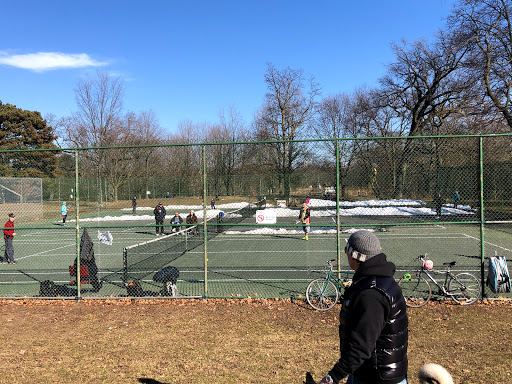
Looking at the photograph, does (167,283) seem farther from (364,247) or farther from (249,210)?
(249,210)

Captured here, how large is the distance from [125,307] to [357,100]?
5405 cm

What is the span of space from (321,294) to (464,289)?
113 inches

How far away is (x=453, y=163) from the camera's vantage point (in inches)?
571

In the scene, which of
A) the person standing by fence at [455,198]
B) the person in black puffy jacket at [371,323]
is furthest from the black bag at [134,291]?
the person standing by fence at [455,198]

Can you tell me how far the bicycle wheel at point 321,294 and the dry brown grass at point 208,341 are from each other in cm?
21

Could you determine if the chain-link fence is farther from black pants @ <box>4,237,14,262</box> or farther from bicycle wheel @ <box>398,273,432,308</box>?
bicycle wheel @ <box>398,273,432,308</box>

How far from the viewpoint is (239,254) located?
47.7 feet

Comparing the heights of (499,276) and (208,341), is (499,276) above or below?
above

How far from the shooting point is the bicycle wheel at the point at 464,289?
7633mm

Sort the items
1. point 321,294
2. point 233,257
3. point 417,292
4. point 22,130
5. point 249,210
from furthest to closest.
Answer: point 22,130
point 249,210
point 233,257
point 417,292
point 321,294

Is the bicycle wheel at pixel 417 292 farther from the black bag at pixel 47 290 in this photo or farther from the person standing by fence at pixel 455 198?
the black bag at pixel 47 290

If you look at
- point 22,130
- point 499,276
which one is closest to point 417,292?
point 499,276

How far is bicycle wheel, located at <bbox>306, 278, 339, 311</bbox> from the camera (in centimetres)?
754

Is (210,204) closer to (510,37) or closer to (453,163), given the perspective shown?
(453,163)
